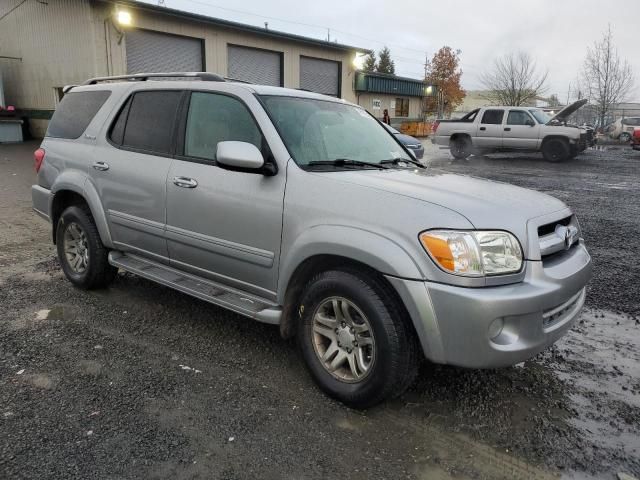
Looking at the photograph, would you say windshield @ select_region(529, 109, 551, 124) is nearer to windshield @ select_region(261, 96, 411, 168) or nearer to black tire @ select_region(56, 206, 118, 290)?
windshield @ select_region(261, 96, 411, 168)

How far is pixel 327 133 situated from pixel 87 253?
250 cm

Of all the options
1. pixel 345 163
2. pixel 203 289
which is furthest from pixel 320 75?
pixel 203 289

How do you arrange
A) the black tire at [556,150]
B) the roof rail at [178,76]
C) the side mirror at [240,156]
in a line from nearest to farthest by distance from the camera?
1. the side mirror at [240,156]
2. the roof rail at [178,76]
3. the black tire at [556,150]

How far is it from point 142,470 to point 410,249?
5.42 feet

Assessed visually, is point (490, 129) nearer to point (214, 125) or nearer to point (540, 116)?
point (540, 116)

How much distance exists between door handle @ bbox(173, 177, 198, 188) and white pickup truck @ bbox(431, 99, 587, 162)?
1675 centimetres

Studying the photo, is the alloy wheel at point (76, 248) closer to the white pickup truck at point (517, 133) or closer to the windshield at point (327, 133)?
the windshield at point (327, 133)

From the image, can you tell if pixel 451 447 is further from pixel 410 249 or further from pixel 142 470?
pixel 142 470

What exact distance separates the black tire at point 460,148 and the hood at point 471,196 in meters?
16.8

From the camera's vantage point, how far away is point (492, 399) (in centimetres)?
311

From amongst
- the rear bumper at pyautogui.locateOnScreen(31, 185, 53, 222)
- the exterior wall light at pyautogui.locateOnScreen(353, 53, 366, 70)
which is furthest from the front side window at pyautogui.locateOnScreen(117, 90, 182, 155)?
the exterior wall light at pyautogui.locateOnScreen(353, 53, 366, 70)

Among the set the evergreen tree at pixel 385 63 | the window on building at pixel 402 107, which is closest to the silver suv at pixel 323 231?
the window on building at pixel 402 107

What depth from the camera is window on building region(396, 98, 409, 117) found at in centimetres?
3783

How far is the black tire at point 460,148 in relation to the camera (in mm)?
19594
